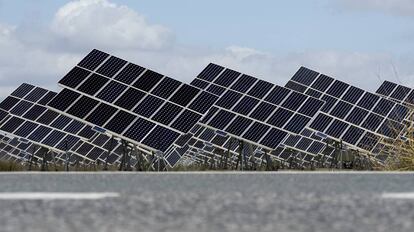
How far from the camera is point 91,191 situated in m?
4.64

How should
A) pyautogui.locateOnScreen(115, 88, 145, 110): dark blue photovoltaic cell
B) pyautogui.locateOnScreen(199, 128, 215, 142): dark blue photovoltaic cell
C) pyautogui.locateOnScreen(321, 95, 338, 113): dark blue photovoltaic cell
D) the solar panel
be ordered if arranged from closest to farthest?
the solar panel → pyautogui.locateOnScreen(115, 88, 145, 110): dark blue photovoltaic cell → pyautogui.locateOnScreen(321, 95, 338, 113): dark blue photovoltaic cell → pyautogui.locateOnScreen(199, 128, 215, 142): dark blue photovoltaic cell

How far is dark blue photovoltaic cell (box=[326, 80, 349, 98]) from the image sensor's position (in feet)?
101

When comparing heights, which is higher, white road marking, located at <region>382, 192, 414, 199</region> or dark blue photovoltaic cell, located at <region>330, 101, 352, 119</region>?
white road marking, located at <region>382, 192, 414, 199</region>

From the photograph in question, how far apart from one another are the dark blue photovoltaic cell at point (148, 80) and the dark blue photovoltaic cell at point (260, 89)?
3.62 meters

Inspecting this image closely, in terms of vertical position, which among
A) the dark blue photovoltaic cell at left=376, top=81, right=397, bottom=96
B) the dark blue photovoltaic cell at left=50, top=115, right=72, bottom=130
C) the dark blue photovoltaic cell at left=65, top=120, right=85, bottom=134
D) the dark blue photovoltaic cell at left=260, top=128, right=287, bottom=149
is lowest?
the dark blue photovoltaic cell at left=65, top=120, right=85, bottom=134

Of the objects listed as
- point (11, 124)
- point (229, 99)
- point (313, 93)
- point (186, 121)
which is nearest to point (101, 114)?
point (186, 121)

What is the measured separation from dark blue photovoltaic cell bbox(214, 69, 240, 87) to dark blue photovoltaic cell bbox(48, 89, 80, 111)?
21.6ft

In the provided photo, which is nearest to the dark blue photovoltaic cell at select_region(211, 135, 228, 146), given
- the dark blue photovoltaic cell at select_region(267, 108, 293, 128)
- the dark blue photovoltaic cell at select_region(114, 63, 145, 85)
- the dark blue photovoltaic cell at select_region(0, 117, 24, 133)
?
the dark blue photovoltaic cell at select_region(0, 117, 24, 133)

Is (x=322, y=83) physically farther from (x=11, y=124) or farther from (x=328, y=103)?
(x=11, y=124)

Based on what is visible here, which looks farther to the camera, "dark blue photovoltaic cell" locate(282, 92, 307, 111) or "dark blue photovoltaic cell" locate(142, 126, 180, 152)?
"dark blue photovoltaic cell" locate(282, 92, 307, 111)

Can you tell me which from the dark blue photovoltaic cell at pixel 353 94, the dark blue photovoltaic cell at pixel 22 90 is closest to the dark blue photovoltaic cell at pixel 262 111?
the dark blue photovoltaic cell at pixel 353 94

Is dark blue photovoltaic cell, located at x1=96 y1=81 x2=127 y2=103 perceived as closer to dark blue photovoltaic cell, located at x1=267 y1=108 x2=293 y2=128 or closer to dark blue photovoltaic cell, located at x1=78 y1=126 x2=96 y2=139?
dark blue photovoltaic cell, located at x1=267 y1=108 x2=293 y2=128

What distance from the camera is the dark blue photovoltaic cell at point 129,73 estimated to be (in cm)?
2364

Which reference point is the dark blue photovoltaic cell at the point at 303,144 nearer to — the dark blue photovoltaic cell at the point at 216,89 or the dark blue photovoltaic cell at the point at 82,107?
the dark blue photovoltaic cell at the point at 216,89
